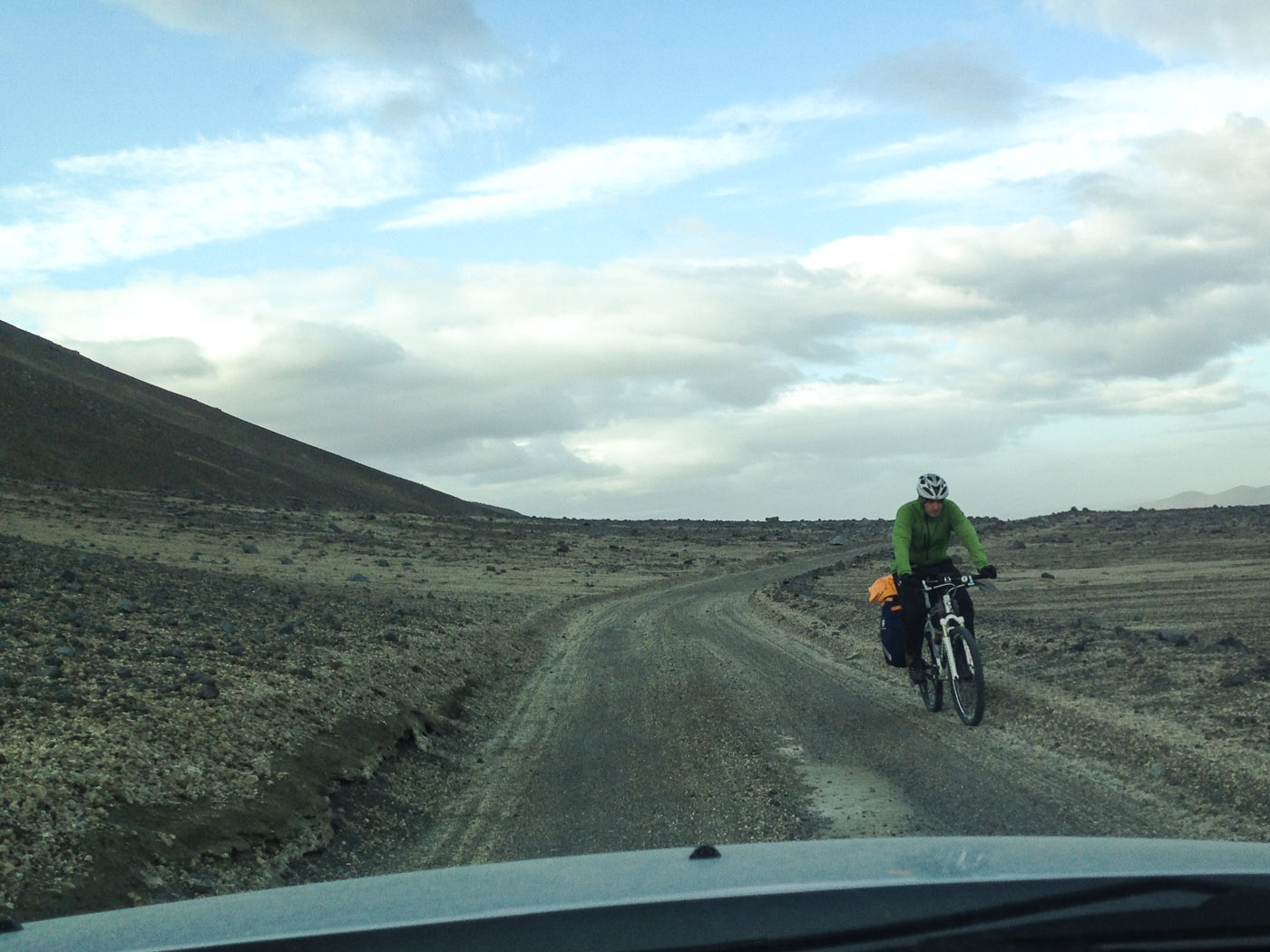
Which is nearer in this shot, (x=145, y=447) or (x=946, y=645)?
(x=946, y=645)

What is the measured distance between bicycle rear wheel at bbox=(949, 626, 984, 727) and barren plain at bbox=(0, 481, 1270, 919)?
7.8 inches

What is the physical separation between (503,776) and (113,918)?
Result: 6.86m

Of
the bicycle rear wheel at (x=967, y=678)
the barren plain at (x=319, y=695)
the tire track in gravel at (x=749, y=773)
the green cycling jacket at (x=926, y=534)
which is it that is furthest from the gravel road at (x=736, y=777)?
the green cycling jacket at (x=926, y=534)

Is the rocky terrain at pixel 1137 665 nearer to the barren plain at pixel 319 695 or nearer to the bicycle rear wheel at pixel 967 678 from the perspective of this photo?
the barren plain at pixel 319 695

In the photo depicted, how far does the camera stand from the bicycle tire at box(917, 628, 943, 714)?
1137 centimetres

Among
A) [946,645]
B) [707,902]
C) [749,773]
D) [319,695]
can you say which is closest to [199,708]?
[319,695]

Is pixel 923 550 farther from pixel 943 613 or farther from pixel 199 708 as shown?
pixel 199 708

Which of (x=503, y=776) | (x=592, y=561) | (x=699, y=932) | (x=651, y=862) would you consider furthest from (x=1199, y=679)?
(x=592, y=561)

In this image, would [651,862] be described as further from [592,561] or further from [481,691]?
[592,561]

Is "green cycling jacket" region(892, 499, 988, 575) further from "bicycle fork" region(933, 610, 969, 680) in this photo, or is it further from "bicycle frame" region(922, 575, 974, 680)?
"bicycle fork" region(933, 610, 969, 680)

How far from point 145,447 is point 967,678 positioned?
8104cm

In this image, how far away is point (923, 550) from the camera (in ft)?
38.7

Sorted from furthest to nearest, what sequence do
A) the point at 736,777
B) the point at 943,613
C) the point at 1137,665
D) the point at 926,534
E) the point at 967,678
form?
the point at 1137,665 → the point at 926,534 → the point at 943,613 → the point at 967,678 → the point at 736,777

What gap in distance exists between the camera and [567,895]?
8.45 ft
